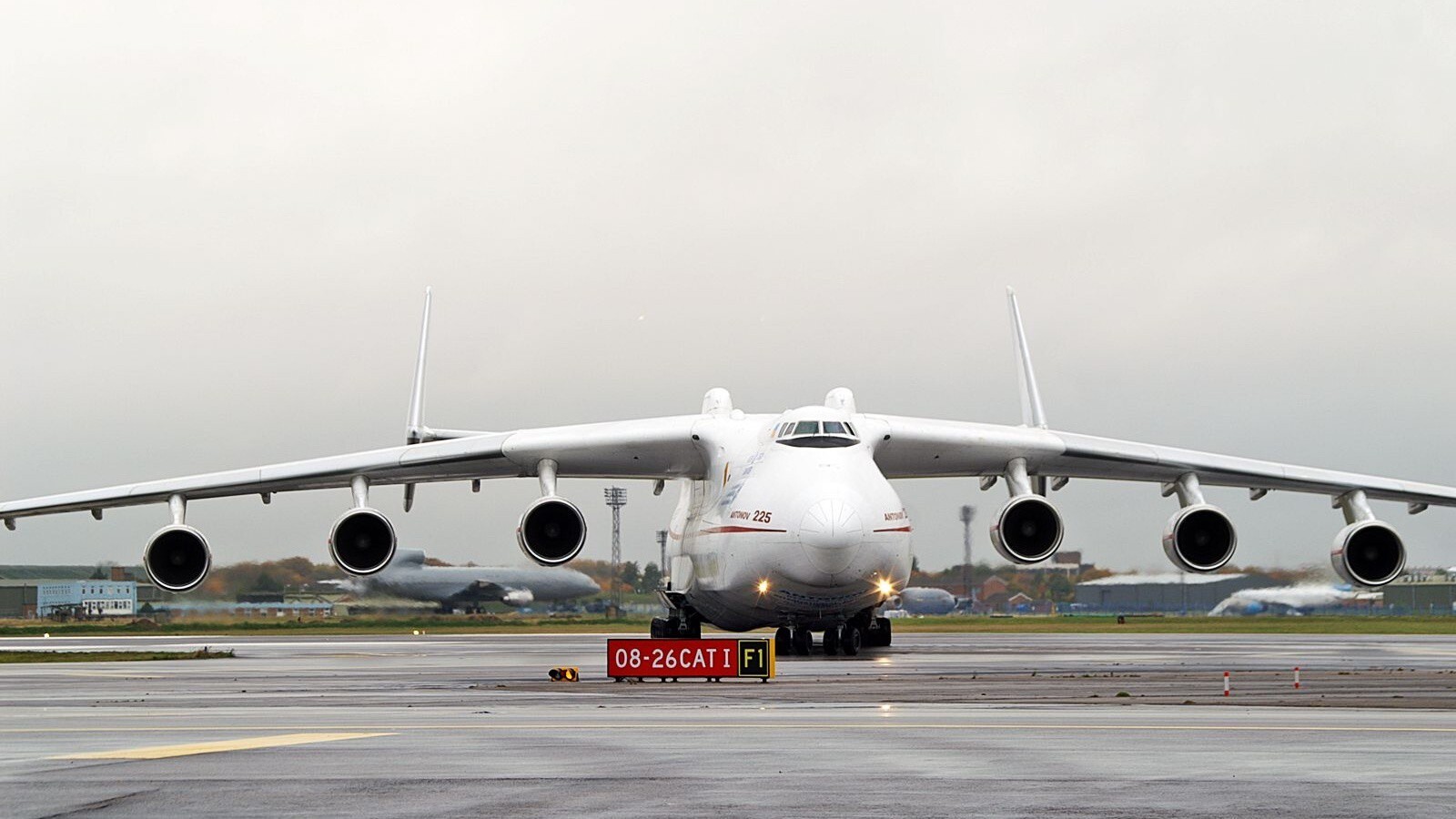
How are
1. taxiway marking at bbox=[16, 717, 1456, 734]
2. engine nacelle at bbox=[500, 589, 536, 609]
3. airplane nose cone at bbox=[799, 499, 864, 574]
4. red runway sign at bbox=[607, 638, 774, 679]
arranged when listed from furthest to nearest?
engine nacelle at bbox=[500, 589, 536, 609], airplane nose cone at bbox=[799, 499, 864, 574], red runway sign at bbox=[607, 638, 774, 679], taxiway marking at bbox=[16, 717, 1456, 734]

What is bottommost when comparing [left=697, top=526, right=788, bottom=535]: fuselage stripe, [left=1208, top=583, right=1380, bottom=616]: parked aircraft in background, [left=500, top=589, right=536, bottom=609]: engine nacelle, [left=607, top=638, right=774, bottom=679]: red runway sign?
[left=607, top=638, right=774, bottom=679]: red runway sign

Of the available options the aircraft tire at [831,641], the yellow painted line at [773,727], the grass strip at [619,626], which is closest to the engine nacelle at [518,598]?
the grass strip at [619,626]

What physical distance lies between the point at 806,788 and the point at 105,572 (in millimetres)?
42434

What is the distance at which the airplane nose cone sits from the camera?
22.0 m

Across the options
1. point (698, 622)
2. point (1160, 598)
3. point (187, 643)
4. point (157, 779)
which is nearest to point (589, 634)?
point (187, 643)

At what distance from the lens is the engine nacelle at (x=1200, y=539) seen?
82.5ft

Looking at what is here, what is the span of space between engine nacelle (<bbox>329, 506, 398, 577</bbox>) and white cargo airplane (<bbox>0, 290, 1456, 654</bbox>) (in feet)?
0.07

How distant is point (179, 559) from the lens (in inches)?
999

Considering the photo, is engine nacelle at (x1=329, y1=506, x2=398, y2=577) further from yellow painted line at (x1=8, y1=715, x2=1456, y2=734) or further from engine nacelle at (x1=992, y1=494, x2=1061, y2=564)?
yellow painted line at (x1=8, y1=715, x2=1456, y2=734)

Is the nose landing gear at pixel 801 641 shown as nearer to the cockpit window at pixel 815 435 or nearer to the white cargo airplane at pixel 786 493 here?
the white cargo airplane at pixel 786 493

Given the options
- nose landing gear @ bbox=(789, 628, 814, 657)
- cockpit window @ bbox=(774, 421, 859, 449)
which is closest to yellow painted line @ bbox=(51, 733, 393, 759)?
cockpit window @ bbox=(774, 421, 859, 449)

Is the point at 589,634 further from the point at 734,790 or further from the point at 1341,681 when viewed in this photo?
the point at 734,790

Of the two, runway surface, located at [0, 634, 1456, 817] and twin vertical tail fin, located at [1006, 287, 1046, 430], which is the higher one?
twin vertical tail fin, located at [1006, 287, 1046, 430]

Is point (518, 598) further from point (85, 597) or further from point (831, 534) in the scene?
point (831, 534)
